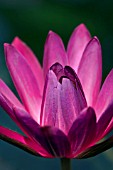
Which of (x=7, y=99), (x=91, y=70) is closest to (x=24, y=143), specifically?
(x=7, y=99)

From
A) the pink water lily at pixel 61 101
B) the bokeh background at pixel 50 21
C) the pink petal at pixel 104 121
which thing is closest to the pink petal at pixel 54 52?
the pink water lily at pixel 61 101

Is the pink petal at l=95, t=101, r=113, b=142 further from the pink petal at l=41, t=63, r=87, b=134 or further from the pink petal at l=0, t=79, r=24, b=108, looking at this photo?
the pink petal at l=0, t=79, r=24, b=108

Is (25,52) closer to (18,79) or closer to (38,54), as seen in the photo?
(18,79)

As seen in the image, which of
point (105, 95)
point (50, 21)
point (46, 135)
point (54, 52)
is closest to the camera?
point (46, 135)

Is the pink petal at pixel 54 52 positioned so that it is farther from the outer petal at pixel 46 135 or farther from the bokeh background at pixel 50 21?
the bokeh background at pixel 50 21

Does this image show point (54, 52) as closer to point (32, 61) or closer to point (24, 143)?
point (32, 61)

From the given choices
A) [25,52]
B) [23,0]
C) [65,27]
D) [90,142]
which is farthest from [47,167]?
[23,0]
